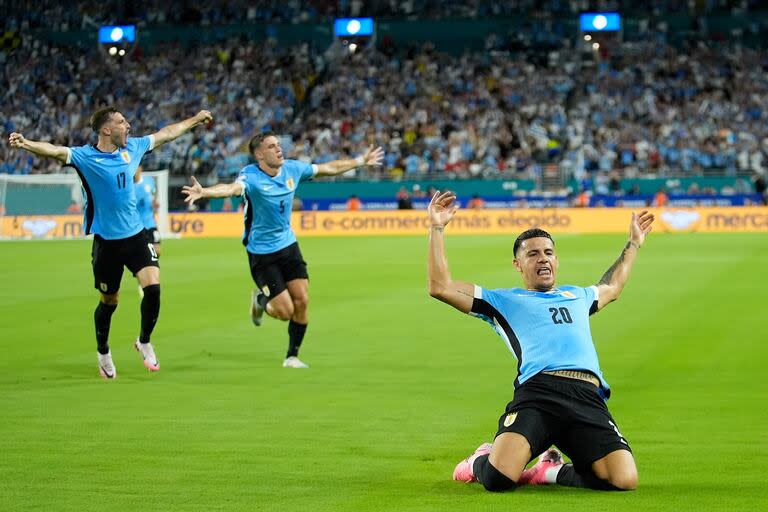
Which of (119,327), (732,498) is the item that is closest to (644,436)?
(732,498)

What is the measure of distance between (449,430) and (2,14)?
5683 cm

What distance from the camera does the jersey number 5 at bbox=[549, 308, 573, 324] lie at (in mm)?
7133

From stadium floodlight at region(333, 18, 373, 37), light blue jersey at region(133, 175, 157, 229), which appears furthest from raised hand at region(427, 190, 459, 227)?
stadium floodlight at region(333, 18, 373, 37)

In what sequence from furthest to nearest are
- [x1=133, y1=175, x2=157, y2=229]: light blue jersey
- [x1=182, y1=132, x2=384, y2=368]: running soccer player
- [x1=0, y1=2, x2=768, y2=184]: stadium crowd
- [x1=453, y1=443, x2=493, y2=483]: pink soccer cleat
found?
[x1=0, y1=2, x2=768, y2=184]: stadium crowd → [x1=133, y1=175, x2=157, y2=229]: light blue jersey → [x1=182, y1=132, x2=384, y2=368]: running soccer player → [x1=453, y1=443, x2=493, y2=483]: pink soccer cleat

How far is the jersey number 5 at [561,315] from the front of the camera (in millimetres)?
7133

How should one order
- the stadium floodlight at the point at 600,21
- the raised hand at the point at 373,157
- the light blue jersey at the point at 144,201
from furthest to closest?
the stadium floodlight at the point at 600,21
the light blue jersey at the point at 144,201
the raised hand at the point at 373,157

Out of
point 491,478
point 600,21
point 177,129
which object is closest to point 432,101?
point 600,21

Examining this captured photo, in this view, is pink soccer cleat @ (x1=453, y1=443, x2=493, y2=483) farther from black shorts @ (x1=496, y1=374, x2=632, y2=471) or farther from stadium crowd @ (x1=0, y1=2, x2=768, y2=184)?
stadium crowd @ (x1=0, y1=2, x2=768, y2=184)

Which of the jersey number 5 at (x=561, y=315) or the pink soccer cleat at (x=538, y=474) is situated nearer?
the pink soccer cleat at (x=538, y=474)

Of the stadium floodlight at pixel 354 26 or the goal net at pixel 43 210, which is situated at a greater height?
the stadium floodlight at pixel 354 26

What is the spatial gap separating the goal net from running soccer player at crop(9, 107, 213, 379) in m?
30.5

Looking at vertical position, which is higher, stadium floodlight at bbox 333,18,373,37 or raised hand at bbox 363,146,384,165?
stadium floodlight at bbox 333,18,373,37

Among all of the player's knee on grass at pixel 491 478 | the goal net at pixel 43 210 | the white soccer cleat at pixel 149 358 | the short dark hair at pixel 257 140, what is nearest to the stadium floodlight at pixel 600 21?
the goal net at pixel 43 210

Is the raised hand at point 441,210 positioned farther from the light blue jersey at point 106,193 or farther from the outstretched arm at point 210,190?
the light blue jersey at point 106,193
